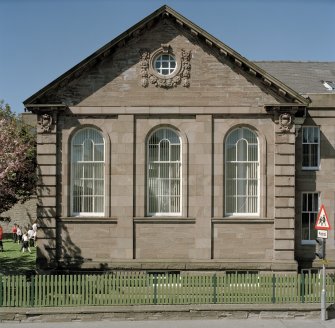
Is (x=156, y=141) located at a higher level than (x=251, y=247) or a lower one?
higher

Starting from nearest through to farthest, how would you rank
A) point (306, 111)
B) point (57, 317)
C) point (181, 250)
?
1. point (57, 317)
2. point (181, 250)
3. point (306, 111)

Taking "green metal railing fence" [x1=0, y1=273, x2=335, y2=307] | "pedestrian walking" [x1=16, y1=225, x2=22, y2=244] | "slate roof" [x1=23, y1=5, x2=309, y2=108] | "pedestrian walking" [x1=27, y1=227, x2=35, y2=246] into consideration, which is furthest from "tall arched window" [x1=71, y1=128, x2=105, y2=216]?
"pedestrian walking" [x1=16, y1=225, x2=22, y2=244]

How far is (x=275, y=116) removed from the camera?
20578mm

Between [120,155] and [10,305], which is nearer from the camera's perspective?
[10,305]

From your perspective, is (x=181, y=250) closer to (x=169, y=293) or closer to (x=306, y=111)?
(x=169, y=293)

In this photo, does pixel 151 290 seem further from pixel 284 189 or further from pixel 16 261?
pixel 16 261

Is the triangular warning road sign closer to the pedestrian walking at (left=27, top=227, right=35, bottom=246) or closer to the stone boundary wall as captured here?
the stone boundary wall

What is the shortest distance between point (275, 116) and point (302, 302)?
788 cm

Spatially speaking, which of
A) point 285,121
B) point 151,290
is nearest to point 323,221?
point 285,121

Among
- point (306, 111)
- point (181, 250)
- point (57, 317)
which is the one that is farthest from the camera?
point (306, 111)

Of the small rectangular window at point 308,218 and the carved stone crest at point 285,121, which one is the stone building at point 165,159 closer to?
the carved stone crest at point 285,121

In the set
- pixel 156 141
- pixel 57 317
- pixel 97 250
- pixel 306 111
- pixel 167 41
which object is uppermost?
pixel 167 41

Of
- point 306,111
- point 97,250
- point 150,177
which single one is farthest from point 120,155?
point 306,111

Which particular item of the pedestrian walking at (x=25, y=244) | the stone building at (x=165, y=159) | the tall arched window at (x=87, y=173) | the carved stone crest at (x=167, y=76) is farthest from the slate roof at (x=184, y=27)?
the pedestrian walking at (x=25, y=244)
